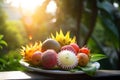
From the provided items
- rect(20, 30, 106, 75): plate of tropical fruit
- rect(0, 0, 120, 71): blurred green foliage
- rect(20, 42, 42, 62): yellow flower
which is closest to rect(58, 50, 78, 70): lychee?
rect(20, 30, 106, 75): plate of tropical fruit

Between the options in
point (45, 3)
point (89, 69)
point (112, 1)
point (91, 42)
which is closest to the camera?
point (89, 69)

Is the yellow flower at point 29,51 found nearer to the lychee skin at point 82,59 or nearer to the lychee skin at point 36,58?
the lychee skin at point 36,58

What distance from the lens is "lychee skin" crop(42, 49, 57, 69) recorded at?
118cm

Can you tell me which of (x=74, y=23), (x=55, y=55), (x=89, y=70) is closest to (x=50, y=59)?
(x=55, y=55)

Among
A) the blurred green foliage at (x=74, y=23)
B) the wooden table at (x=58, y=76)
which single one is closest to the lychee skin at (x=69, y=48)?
the wooden table at (x=58, y=76)

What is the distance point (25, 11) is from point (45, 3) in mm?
452

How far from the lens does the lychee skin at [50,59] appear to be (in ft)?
3.89

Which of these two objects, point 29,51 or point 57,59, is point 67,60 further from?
point 29,51

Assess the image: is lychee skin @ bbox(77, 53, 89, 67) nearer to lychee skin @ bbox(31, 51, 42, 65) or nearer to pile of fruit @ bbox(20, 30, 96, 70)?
pile of fruit @ bbox(20, 30, 96, 70)

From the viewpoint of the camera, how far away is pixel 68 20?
4637 mm

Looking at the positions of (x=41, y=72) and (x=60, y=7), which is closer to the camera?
(x=41, y=72)

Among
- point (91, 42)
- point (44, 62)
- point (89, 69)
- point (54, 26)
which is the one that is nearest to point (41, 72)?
point (44, 62)

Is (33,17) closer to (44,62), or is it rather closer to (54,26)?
(54,26)

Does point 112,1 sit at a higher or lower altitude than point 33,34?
higher
